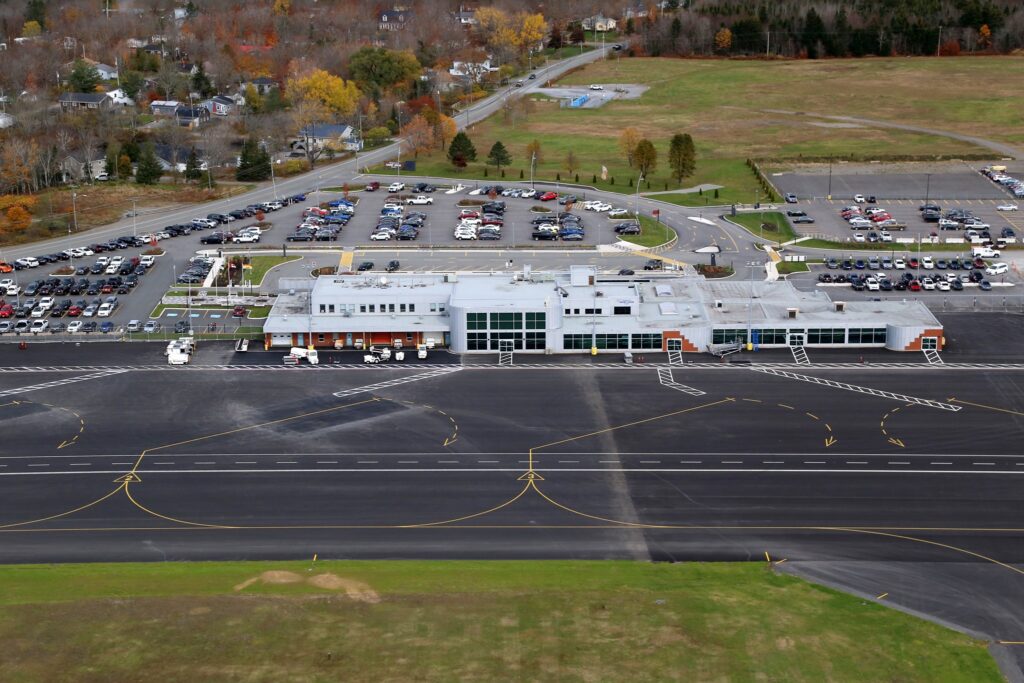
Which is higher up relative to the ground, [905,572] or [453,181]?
[453,181]

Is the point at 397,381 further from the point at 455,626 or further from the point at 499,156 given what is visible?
the point at 499,156

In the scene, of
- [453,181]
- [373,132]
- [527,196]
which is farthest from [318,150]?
[527,196]

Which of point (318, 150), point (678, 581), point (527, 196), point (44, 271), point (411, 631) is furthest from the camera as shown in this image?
point (318, 150)

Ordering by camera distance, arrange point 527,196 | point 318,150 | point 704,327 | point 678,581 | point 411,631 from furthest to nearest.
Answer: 1. point 318,150
2. point 527,196
3. point 704,327
4. point 678,581
5. point 411,631

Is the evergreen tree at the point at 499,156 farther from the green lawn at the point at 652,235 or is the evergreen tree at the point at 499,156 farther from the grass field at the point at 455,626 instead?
the grass field at the point at 455,626

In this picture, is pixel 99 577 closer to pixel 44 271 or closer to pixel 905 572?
pixel 905 572

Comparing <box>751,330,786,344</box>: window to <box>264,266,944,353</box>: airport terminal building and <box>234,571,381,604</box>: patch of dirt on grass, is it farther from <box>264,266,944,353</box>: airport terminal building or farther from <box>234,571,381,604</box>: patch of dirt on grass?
<box>234,571,381,604</box>: patch of dirt on grass

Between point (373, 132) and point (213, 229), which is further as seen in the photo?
point (373, 132)
